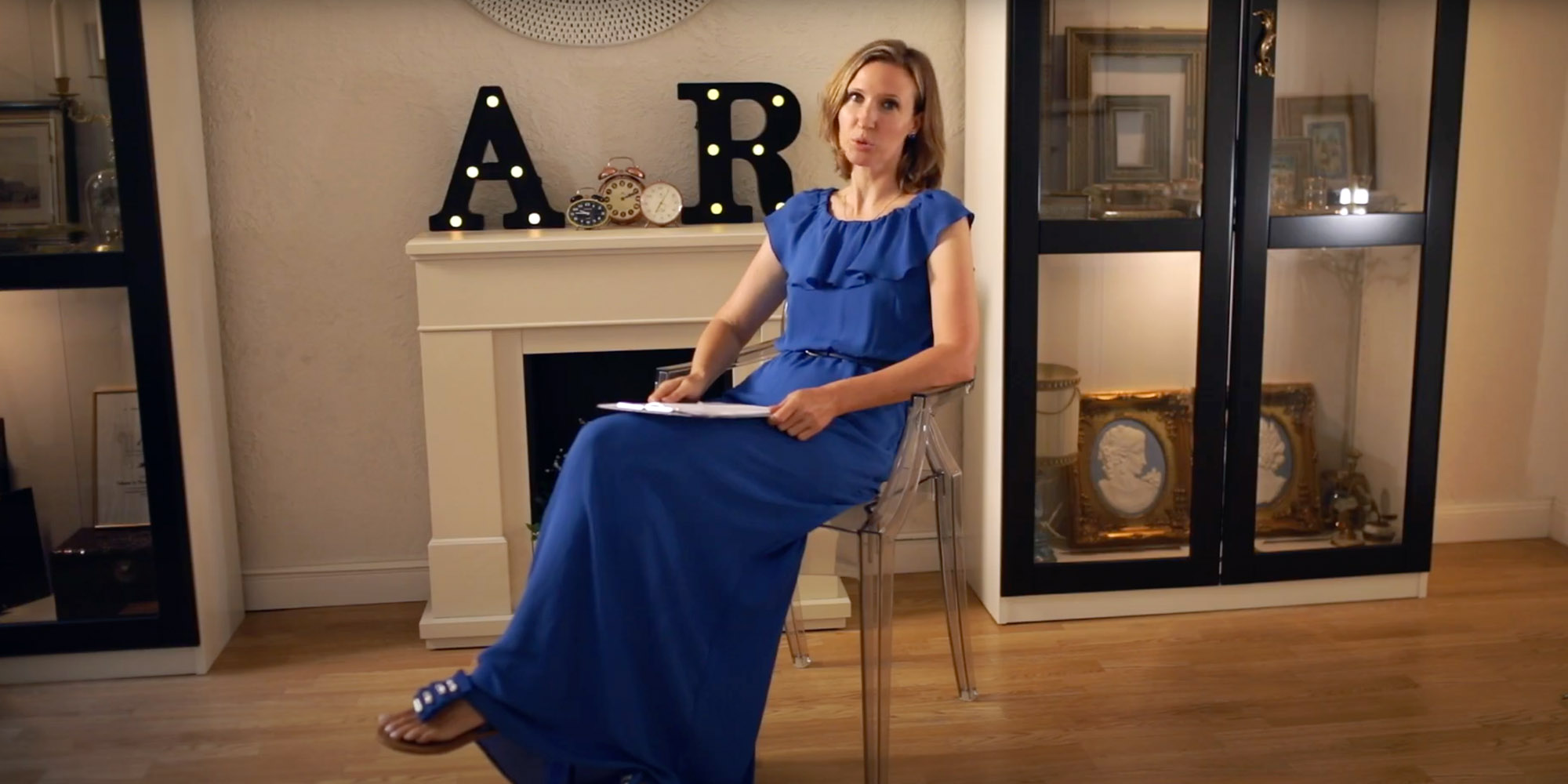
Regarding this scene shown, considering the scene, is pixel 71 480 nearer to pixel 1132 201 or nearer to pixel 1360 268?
pixel 1132 201

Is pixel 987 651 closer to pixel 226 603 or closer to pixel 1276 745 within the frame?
pixel 1276 745

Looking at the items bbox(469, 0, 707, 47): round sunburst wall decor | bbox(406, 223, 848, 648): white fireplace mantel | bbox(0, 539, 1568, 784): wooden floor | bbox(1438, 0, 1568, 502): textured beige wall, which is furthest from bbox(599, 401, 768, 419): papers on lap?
bbox(1438, 0, 1568, 502): textured beige wall

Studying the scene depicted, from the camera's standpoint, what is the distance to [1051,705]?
259 cm

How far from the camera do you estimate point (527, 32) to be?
3.04 metres

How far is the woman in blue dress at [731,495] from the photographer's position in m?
1.94

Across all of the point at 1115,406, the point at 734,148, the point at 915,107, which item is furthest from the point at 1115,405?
the point at 734,148

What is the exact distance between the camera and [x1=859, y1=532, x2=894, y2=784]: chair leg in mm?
2250

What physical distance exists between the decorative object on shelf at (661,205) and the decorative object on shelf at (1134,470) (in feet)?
3.26

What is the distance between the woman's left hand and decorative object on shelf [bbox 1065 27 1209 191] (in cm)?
94

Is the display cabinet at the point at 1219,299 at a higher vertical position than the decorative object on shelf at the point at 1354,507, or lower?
higher

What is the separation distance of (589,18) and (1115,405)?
1449 mm

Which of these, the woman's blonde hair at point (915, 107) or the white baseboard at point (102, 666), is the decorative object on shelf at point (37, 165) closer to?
the white baseboard at point (102, 666)

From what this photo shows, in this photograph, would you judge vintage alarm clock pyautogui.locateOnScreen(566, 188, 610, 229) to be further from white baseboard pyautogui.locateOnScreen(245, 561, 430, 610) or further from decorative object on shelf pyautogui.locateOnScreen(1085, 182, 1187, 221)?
decorative object on shelf pyautogui.locateOnScreen(1085, 182, 1187, 221)

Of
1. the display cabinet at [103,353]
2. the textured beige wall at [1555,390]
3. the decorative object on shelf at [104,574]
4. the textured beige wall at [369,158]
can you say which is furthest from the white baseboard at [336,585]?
the textured beige wall at [1555,390]
